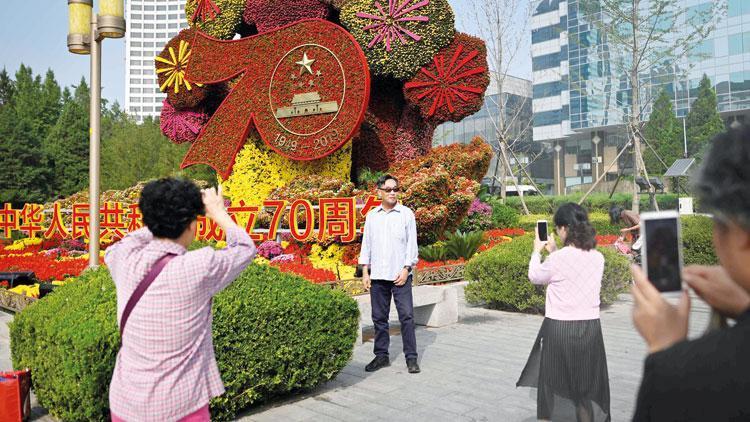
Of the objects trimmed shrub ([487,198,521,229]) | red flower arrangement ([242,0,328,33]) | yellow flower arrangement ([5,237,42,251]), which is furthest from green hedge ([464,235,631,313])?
yellow flower arrangement ([5,237,42,251])

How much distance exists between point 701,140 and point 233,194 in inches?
1359

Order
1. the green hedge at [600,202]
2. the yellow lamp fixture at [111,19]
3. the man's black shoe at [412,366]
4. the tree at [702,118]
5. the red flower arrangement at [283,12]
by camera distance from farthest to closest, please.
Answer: the tree at [702,118]
the green hedge at [600,202]
the red flower arrangement at [283,12]
the yellow lamp fixture at [111,19]
the man's black shoe at [412,366]

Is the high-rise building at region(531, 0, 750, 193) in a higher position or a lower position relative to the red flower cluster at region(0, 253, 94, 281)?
higher

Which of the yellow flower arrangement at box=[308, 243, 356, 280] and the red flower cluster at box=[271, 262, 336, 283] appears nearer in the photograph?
the red flower cluster at box=[271, 262, 336, 283]

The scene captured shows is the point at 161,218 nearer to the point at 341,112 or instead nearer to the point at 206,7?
the point at 341,112

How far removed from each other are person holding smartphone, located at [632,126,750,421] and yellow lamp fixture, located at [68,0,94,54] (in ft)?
20.6

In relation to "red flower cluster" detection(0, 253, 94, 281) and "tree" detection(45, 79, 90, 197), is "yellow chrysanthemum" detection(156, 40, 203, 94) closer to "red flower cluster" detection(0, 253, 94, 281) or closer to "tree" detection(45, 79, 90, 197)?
"red flower cluster" detection(0, 253, 94, 281)

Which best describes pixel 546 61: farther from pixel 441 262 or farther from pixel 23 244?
pixel 441 262

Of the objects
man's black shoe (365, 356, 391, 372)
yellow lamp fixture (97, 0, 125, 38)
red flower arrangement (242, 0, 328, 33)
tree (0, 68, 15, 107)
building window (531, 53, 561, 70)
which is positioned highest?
building window (531, 53, 561, 70)

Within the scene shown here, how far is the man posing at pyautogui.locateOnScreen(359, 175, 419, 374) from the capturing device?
5.21 m

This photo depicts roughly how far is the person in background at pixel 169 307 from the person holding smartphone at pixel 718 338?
5.22ft

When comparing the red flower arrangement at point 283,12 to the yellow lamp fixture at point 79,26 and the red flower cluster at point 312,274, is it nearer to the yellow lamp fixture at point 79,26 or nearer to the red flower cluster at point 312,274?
the red flower cluster at point 312,274

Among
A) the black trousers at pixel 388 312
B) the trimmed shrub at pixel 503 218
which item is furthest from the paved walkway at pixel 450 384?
the trimmed shrub at pixel 503 218

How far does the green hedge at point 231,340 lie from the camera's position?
3.58 metres
